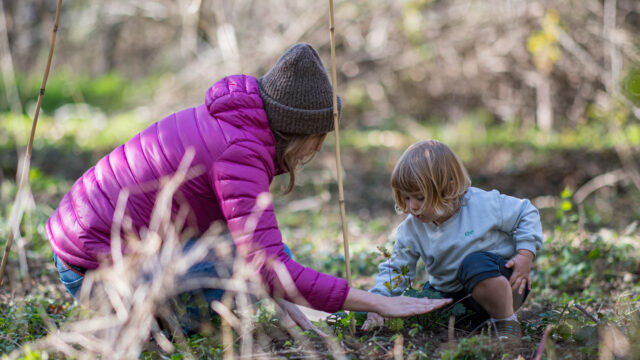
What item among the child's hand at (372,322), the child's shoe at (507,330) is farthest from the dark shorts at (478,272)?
the child's hand at (372,322)

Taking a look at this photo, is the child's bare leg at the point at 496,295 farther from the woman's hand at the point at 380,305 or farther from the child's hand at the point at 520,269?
the woman's hand at the point at 380,305

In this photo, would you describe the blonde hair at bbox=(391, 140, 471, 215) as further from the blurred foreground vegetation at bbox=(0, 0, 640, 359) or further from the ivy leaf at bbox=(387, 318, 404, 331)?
the blurred foreground vegetation at bbox=(0, 0, 640, 359)

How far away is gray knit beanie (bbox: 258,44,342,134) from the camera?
215 centimetres

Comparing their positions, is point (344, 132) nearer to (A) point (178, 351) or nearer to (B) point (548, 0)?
(B) point (548, 0)

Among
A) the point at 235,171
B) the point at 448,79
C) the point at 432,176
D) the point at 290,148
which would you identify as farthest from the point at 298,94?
the point at 448,79

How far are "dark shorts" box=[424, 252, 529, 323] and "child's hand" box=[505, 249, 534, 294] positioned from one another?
0.10ft

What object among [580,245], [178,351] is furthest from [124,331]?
[580,245]

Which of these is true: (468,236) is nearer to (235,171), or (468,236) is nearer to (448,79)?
(235,171)

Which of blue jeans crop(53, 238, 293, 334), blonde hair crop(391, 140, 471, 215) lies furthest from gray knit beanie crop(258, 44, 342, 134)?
blue jeans crop(53, 238, 293, 334)

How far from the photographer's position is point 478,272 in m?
2.24

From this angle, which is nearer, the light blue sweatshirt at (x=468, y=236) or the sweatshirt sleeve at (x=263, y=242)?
the sweatshirt sleeve at (x=263, y=242)

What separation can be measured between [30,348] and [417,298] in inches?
53.0

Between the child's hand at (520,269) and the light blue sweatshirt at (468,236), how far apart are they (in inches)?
1.1

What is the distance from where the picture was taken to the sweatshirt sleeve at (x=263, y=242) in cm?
196
